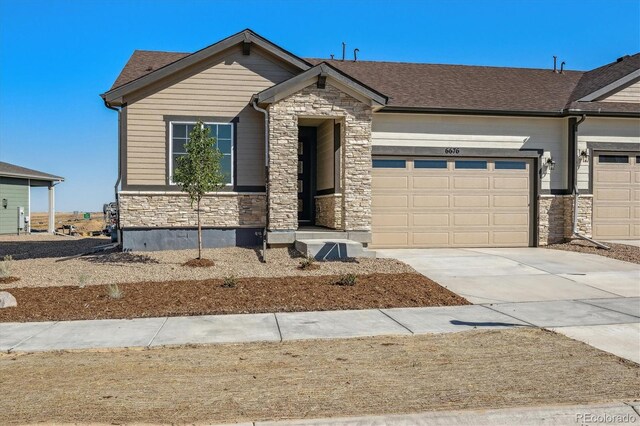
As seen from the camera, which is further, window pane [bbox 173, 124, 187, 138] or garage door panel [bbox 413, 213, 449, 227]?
garage door panel [bbox 413, 213, 449, 227]

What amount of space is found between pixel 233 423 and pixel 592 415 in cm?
293

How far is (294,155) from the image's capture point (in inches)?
532

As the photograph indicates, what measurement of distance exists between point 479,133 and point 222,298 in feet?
32.4

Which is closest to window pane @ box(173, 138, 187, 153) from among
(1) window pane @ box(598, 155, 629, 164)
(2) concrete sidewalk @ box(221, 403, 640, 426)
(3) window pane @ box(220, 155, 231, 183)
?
(3) window pane @ box(220, 155, 231, 183)

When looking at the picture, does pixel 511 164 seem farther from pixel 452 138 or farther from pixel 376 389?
pixel 376 389

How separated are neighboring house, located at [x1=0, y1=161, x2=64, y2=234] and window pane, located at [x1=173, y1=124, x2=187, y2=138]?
15508mm

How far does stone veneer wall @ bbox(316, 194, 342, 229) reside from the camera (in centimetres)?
1393

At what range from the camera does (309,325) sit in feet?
24.4

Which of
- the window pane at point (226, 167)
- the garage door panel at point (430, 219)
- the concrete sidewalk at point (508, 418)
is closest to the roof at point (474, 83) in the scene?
the window pane at point (226, 167)

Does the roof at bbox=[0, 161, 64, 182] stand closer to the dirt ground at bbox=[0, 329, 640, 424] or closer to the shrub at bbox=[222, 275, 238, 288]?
the shrub at bbox=[222, 275, 238, 288]

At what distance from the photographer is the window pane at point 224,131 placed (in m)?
14.1

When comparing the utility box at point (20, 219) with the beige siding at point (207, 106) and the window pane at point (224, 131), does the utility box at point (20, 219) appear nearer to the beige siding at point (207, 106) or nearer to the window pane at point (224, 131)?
the beige siding at point (207, 106)

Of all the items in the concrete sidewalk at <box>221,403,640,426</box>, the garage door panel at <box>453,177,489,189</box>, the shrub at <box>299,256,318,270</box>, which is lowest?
the concrete sidewalk at <box>221,403,640,426</box>

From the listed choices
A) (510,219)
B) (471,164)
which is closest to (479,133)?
(471,164)
